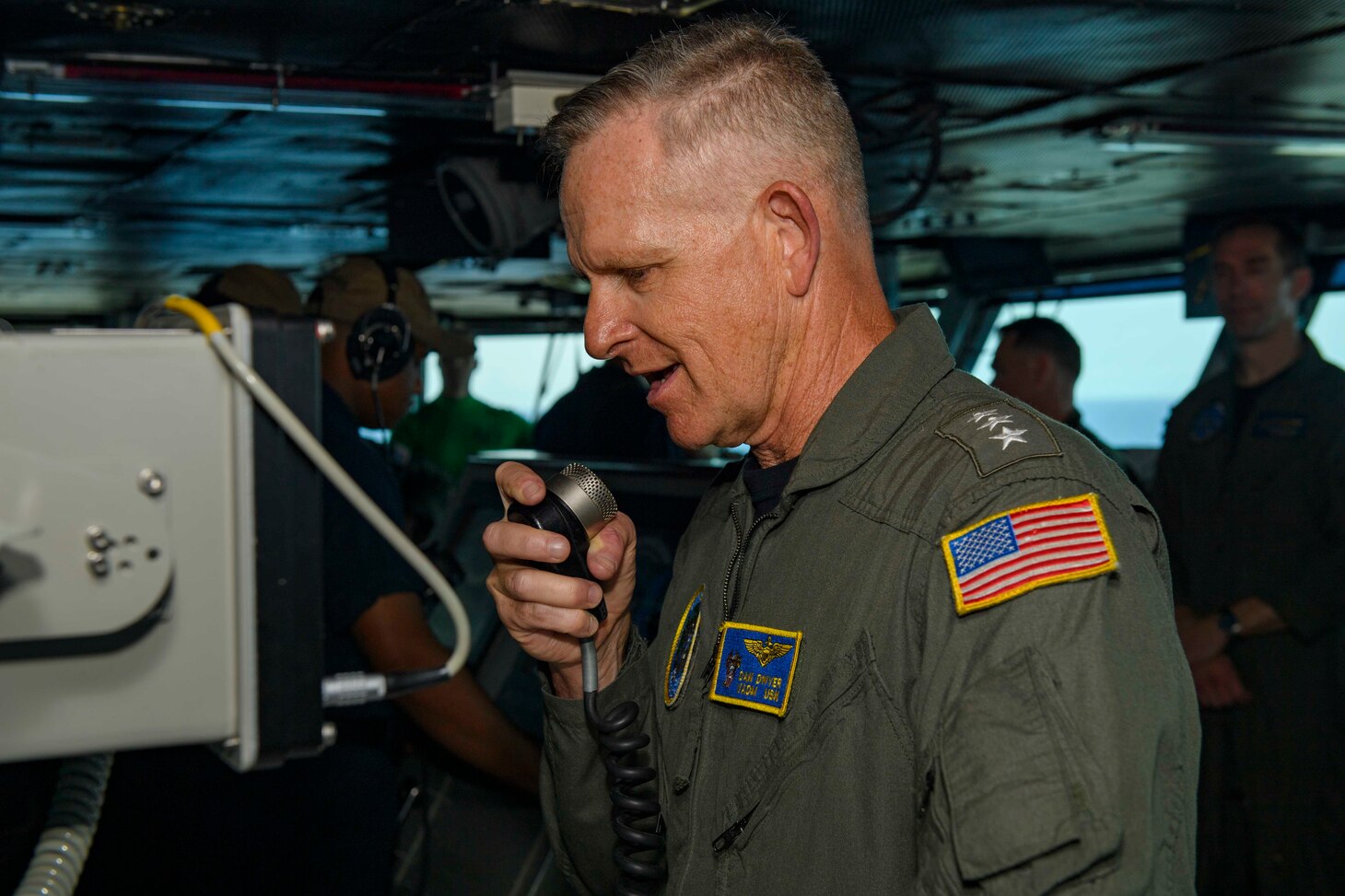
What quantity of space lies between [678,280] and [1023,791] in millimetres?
574

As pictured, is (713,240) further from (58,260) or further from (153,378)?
(58,260)

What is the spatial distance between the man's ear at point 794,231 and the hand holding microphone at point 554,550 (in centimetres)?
30

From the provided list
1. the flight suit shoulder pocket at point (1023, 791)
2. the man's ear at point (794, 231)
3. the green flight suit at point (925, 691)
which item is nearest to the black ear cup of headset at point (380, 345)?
the green flight suit at point (925, 691)

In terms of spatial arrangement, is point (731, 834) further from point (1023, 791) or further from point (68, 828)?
point (68, 828)

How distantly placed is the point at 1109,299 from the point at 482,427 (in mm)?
4210

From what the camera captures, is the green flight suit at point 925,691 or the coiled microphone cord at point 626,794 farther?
the coiled microphone cord at point 626,794

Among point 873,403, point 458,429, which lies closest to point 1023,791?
point 873,403

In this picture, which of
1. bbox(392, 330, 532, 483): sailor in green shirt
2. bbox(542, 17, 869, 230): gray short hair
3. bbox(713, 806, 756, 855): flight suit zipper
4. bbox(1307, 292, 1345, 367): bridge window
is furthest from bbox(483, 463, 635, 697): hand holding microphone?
bbox(1307, 292, 1345, 367): bridge window

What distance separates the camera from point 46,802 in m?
1.04

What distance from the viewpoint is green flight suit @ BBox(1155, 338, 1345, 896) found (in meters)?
3.21

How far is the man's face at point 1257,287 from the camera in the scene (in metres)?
3.45

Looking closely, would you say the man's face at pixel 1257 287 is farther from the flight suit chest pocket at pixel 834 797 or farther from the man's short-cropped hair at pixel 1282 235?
the flight suit chest pocket at pixel 834 797

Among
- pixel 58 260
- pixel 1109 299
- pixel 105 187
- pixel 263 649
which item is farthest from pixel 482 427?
pixel 263 649

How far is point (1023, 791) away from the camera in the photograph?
878 millimetres
